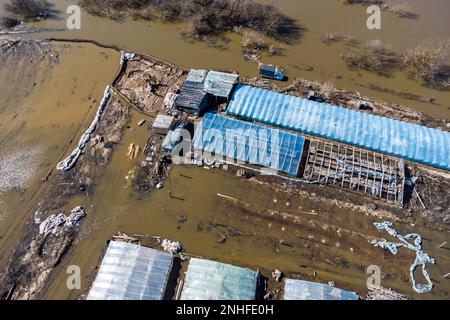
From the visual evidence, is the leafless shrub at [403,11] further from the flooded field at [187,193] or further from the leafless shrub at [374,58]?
the leafless shrub at [374,58]

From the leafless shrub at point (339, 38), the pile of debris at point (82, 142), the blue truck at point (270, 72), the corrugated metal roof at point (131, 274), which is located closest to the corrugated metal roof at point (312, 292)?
the corrugated metal roof at point (131, 274)

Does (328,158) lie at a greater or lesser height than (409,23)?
lesser

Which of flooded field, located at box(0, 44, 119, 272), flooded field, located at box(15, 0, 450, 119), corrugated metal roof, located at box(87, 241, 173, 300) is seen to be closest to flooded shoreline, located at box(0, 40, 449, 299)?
corrugated metal roof, located at box(87, 241, 173, 300)

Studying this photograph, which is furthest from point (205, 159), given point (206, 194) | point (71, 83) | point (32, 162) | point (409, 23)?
point (409, 23)

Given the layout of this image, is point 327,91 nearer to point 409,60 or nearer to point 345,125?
point 345,125

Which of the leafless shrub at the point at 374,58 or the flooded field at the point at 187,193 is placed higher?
the leafless shrub at the point at 374,58

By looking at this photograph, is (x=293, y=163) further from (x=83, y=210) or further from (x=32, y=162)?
(x=32, y=162)

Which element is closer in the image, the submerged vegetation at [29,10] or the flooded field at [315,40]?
the flooded field at [315,40]

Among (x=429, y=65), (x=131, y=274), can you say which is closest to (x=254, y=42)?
(x=429, y=65)
